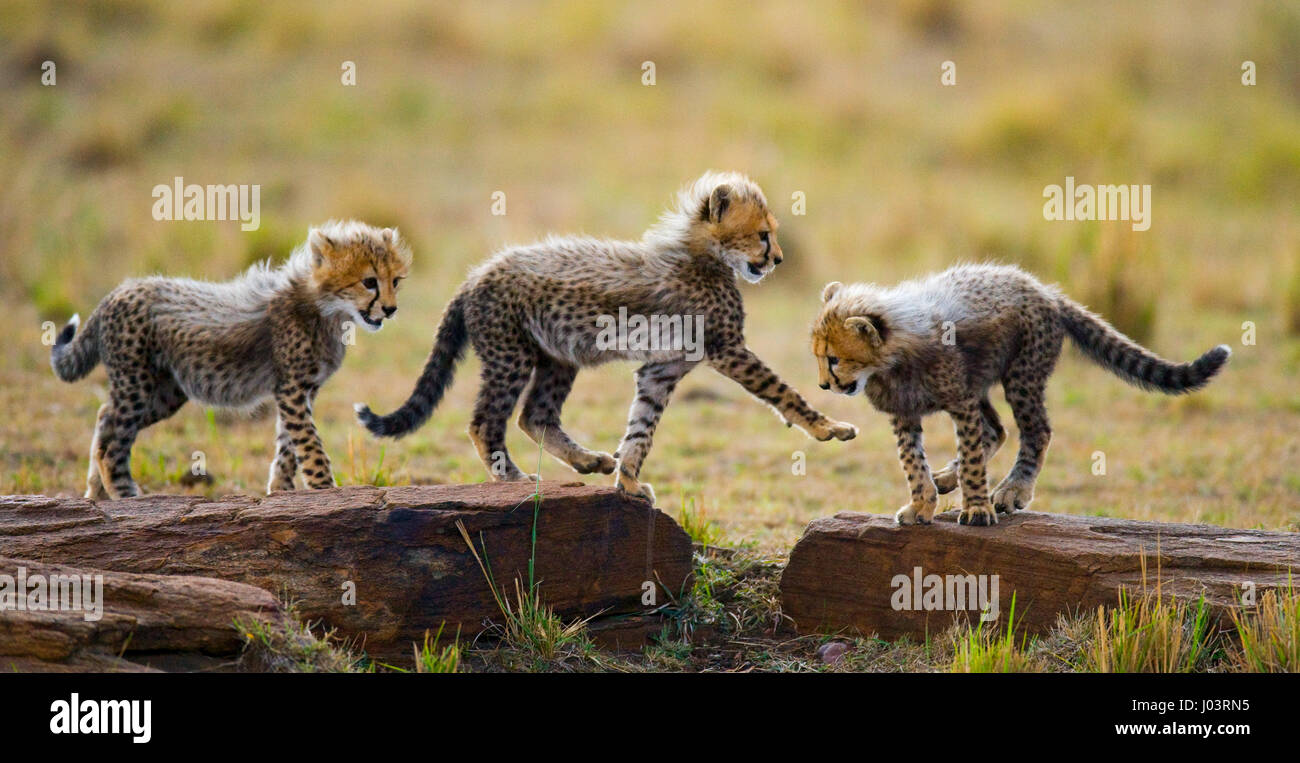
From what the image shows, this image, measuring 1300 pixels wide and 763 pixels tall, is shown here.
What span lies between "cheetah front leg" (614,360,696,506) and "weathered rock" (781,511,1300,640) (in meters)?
0.77

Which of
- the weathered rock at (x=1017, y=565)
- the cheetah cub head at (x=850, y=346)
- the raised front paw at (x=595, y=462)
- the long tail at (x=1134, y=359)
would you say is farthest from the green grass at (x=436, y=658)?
the long tail at (x=1134, y=359)

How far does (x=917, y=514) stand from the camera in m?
5.70

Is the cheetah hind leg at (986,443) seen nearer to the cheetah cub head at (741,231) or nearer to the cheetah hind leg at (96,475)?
the cheetah cub head at (741,231)

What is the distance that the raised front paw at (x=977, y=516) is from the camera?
5.66 meters

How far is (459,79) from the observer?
20.7 metres

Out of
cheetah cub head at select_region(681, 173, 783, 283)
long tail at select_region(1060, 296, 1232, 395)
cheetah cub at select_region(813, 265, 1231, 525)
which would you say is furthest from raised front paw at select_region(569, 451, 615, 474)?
long tail at select_region(1060, 296, 1232, 395)

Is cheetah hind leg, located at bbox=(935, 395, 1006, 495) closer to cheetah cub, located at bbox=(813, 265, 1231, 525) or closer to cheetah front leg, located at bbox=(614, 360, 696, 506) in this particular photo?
cheetah cub, located at bbox=(813, 265, 1231, 525)

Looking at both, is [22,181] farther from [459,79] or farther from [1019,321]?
[1019,321]

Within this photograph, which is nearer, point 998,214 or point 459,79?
point 998,214

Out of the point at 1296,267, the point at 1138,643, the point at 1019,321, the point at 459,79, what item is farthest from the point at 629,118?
the point at 1138,643

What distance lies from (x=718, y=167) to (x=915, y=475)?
1151 cm

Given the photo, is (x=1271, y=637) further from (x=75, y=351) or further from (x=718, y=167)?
(x=718, y=167)

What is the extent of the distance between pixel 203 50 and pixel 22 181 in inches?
276

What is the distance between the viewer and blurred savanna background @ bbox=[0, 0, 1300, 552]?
923 cm
